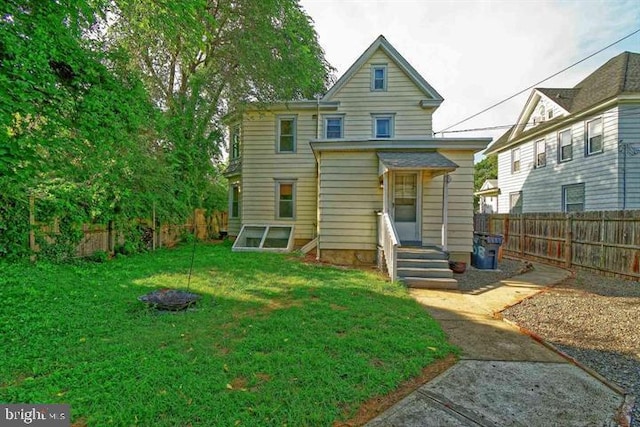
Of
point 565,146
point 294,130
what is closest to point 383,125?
point 294,130

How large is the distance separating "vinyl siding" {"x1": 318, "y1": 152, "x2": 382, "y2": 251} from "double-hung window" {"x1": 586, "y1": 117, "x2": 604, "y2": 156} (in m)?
10.2

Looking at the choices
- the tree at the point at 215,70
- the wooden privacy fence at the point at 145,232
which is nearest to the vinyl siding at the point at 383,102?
the tree at the point at 215,70

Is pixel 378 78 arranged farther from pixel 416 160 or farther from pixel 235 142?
pixel 235 142

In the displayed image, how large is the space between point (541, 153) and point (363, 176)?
12.3m

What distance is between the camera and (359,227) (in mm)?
8469

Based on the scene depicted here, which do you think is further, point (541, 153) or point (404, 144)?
point (541, 153)

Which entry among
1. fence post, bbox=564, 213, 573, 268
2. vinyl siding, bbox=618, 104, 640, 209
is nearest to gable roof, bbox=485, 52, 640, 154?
vinyl siding, bbox=618, 104, 640, 209

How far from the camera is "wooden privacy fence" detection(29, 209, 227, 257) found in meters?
6.97

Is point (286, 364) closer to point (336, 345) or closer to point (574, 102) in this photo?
point (336, 345)

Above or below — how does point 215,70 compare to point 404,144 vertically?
above

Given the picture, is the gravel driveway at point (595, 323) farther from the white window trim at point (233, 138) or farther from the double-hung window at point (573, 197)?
the white window trim at point (233, 138)

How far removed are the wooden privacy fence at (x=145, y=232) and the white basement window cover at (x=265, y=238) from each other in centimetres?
193

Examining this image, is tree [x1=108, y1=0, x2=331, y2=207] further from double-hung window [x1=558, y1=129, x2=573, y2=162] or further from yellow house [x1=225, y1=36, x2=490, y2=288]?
double-hung window [x1=558, y1=129, x2=573, y2=162]

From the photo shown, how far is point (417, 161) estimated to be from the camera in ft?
23.7
